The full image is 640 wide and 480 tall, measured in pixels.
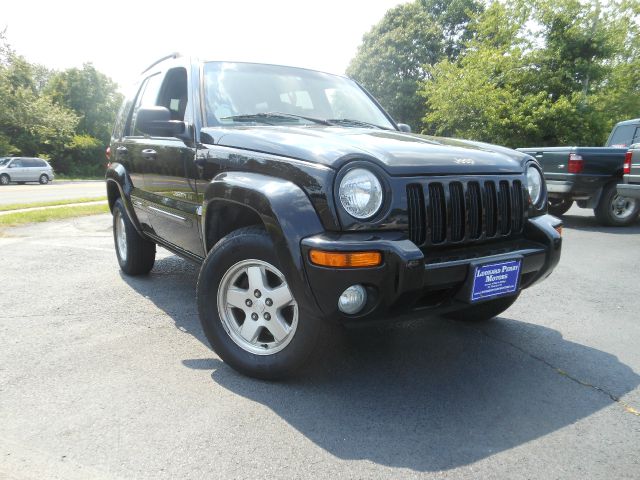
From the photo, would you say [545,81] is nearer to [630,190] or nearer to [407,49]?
[630,190]

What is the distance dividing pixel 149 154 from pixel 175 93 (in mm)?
518

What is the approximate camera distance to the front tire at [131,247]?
5.22 meters

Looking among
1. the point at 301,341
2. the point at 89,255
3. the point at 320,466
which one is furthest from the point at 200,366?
the point at 89,255

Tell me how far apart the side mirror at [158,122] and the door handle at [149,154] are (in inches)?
24.5

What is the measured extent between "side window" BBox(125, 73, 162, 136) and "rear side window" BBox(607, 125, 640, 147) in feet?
30.1

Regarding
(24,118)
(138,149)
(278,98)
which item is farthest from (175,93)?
(24,118)

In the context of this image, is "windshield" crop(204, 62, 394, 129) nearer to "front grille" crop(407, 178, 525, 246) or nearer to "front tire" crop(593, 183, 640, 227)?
"front grille" crop(407, 178, 525, 246)

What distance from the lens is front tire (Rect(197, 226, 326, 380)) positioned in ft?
9.24

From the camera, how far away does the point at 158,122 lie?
3420mm

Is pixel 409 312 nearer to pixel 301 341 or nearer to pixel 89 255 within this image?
pixel 301 341

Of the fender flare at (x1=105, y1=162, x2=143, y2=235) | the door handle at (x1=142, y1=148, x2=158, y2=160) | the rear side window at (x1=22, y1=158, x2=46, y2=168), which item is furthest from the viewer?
the rear side window at (x1=22, y1=158, x2=46, y2=168)

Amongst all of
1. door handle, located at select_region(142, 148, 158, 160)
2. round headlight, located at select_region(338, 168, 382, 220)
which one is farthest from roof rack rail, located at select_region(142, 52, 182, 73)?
round headlight, located at select_region(338, 168, 382, 220)

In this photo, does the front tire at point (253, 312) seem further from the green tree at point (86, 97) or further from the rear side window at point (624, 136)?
the green tree at point (86, 97)

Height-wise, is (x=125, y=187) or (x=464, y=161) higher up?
(x=464, y=161)
